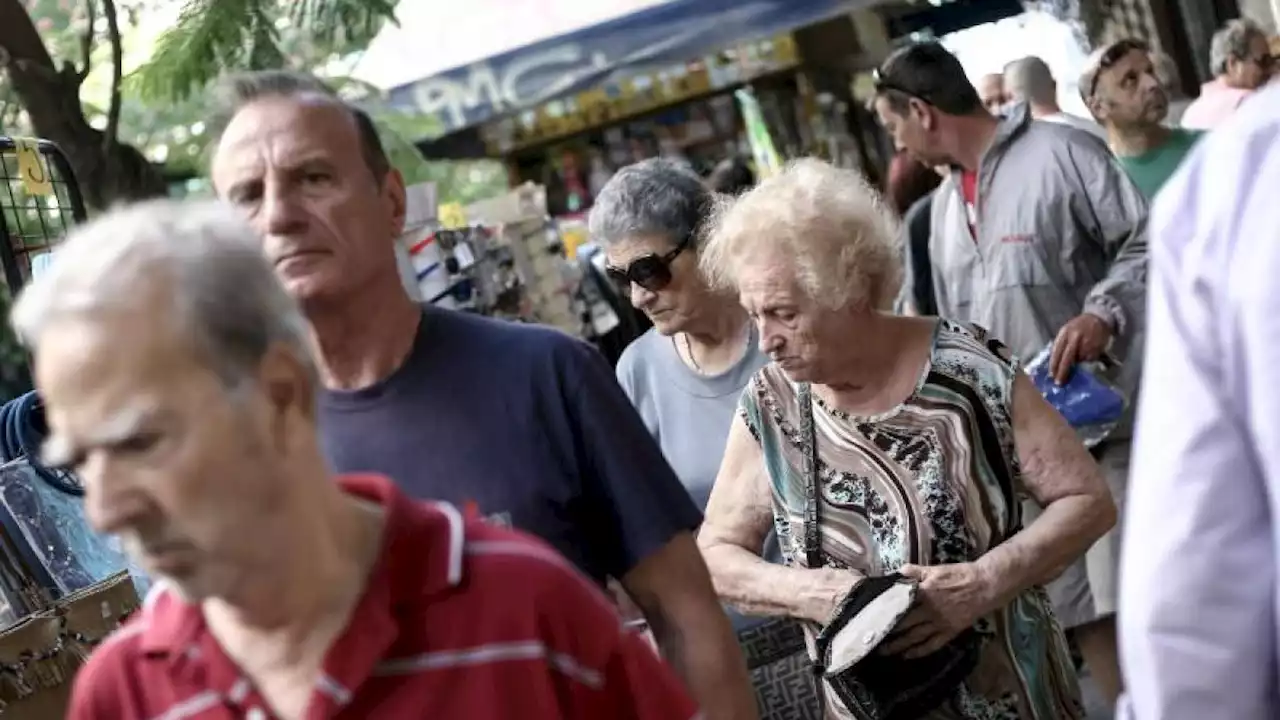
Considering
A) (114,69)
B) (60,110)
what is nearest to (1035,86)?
(114,69)

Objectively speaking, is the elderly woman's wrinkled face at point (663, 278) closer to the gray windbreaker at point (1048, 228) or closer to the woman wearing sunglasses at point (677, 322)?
the woman wearing sunglasses at point (677, 322)

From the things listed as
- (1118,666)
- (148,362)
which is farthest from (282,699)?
(1118,666)

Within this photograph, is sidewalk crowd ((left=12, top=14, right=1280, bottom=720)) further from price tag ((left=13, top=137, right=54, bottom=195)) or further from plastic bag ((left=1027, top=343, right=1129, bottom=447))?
price tag ((left=13, top=137, right=54, bottom=195))

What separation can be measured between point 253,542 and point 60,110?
3432 mm

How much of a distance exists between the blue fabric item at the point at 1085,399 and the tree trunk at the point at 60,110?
2.59 metres

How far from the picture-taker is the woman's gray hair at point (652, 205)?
13.7ft

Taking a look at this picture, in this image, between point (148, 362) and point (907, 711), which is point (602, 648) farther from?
point (907, 711)

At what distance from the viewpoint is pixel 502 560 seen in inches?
71.0

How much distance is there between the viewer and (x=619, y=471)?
95.5 inches

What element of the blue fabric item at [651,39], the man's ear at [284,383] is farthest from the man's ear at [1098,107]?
the man's ear at [284,383]

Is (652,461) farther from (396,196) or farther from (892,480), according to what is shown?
(892,480)

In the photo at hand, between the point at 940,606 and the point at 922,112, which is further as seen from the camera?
the point at 922,112

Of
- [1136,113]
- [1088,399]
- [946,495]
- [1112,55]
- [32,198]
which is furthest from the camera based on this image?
[1112,55]

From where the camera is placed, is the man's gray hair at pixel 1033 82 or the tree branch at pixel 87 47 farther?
the man's gray hair at pixel 1033 82
